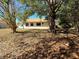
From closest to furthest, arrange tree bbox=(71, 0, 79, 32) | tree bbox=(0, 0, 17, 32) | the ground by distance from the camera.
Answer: the ground → tree bbox=(71, 0, 79, 32) → tree bbox=(0, 0, 17, 32)

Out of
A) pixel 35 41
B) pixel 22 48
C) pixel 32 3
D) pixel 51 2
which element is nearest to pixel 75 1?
pixel 51 2

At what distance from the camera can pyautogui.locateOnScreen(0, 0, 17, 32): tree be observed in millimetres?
13602

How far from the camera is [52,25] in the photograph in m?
12.9

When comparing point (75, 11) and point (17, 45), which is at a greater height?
point (75, 11)

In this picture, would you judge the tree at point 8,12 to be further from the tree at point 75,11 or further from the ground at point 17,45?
the tree at point 75,11

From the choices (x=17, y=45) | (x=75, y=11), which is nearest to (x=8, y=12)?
(x=17, y=45)

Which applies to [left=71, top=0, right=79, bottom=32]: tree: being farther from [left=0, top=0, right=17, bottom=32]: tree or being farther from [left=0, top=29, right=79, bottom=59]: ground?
[left=0, top=0, right=17, bottom=32]: tree

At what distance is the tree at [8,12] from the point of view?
535 inches

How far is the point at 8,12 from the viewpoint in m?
13.6

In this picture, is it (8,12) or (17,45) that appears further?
(8,12)

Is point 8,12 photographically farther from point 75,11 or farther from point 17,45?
point 75,11

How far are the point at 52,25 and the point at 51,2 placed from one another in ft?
5.50

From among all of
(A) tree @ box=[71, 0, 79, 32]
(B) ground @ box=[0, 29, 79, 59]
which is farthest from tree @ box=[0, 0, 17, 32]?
(A) tree @ box=[71, 0, 79, 32]

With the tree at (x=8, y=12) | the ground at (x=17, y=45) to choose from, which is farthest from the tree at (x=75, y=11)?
the tree at (x=8, y=12)
